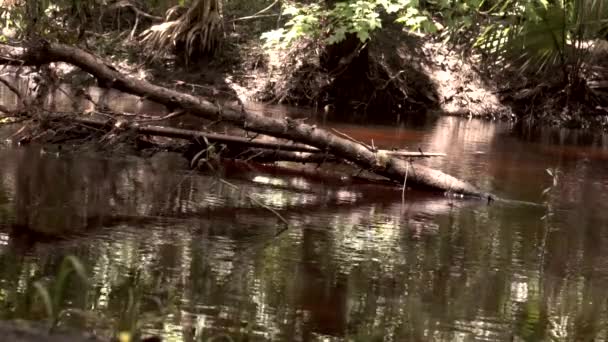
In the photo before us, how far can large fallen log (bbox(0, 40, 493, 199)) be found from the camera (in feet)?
24.8

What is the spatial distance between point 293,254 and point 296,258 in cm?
12

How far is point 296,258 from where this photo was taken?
5.82 m

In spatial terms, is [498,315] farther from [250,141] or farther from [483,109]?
[483,109]

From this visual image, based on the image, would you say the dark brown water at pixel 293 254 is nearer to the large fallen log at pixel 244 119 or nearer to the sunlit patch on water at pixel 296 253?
the sunlit patch on water at pixel 296 253

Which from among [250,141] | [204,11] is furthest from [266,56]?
[250,141]

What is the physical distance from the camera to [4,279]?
4625 millimetres

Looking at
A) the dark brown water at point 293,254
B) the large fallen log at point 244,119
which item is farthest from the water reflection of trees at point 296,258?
the large fallen log at point 244,119

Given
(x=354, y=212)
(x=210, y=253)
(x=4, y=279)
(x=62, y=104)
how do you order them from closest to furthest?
(x=4, y=279), (x=210, y=253), (x=354, y=212), (x=62, y=104)

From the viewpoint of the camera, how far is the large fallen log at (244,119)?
757 cm

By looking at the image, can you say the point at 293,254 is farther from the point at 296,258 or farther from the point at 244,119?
the point at 244,119

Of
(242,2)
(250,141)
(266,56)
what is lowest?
(250,141)

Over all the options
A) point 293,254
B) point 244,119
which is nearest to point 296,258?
point 293,254

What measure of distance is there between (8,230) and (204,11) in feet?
50.6

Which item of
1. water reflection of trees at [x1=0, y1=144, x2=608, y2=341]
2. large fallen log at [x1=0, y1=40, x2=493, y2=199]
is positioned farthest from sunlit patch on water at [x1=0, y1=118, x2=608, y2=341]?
large fallen log at [x1=0, y1=40, x2=493, y2=199]
